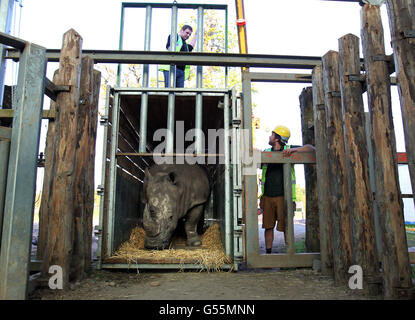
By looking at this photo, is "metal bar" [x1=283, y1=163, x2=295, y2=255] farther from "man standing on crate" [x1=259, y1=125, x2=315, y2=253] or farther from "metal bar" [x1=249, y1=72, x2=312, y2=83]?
"metal bar" [x1=249, y1=72, x2=312, y2=83]

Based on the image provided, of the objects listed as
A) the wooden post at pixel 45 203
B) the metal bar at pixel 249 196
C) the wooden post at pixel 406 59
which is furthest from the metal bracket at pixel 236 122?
the wooden post at pixel 45 203

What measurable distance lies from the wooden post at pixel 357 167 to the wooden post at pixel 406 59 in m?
0.82

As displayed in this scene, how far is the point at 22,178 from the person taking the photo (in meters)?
3.36

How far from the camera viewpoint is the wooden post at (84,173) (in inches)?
182

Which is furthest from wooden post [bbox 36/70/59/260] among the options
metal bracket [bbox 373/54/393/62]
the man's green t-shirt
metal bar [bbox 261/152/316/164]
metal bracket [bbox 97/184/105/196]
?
metal bracket [bbox 373/54/393/62]

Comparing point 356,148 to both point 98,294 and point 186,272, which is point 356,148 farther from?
point 98,294

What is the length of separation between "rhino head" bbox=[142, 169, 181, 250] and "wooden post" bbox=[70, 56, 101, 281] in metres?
1.01

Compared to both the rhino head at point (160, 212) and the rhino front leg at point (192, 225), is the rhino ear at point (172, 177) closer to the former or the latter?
the rhino head at point (160, 212)

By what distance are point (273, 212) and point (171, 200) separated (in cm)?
176

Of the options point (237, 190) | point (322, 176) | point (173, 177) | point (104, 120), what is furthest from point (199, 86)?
point (322, 176)

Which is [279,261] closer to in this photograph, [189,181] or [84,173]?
[189,181]

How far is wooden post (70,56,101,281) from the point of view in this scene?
4625mm
